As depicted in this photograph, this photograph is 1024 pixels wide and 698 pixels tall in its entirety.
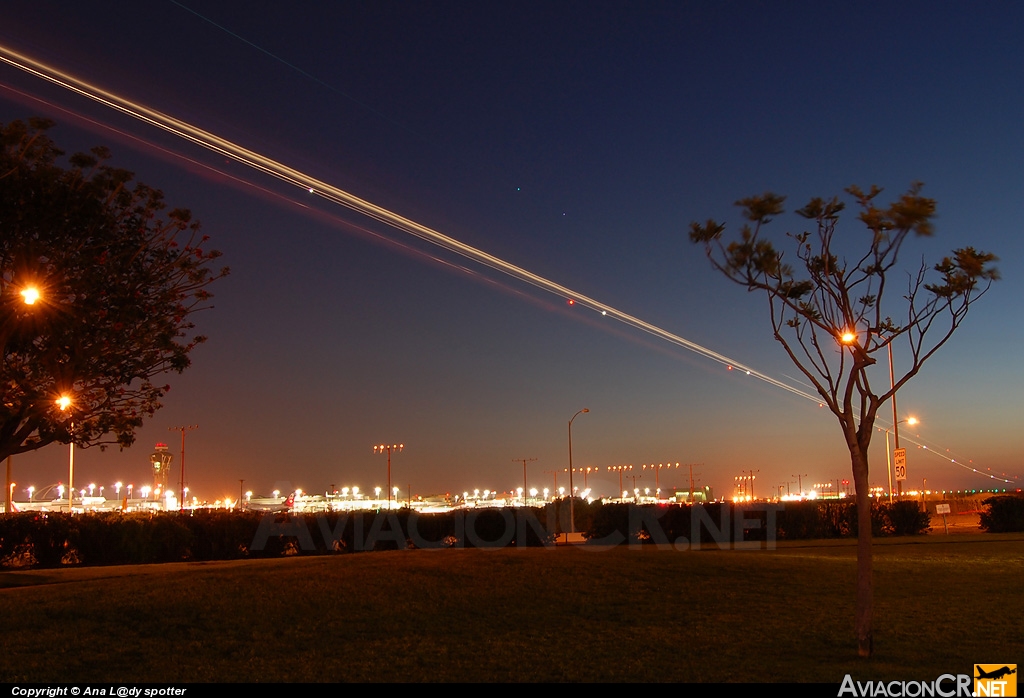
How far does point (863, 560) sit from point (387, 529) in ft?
75.3

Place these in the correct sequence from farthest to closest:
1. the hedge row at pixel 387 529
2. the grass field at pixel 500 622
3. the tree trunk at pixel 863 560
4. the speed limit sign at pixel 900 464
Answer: the speed limit sign at pixel 900 464 → the hedge row at pixel 387 529 → the tree trunk at pixel 863 560 → the grass field at pixel 500 622

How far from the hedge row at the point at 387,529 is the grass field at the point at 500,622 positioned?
18.8 ft

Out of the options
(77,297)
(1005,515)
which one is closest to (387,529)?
(77,297)

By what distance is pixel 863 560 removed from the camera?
11.2m

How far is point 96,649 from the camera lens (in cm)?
1113

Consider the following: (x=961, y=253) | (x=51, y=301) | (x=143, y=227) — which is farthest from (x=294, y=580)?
(x=961, y=253)

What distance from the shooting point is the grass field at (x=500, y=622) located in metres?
10.5

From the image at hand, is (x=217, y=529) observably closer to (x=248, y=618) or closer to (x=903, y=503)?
(x=248, y=618)

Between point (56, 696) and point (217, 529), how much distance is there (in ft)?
67.0

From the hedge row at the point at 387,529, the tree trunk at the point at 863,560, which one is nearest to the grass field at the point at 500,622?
the tree trunk at the point at 863,560

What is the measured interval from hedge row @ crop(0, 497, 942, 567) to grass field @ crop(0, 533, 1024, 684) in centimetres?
572

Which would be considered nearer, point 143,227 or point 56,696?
point 56,696

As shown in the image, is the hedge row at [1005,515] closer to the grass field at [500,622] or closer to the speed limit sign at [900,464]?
the speed limit sign at [900,464]

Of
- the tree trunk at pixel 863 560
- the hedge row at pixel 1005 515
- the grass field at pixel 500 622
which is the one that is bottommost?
the hedge row at pixel 1005 515
